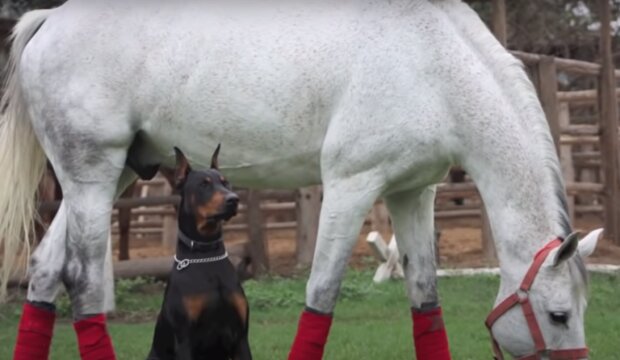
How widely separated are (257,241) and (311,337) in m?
6.08

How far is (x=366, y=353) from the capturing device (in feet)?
20.2

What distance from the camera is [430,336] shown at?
15.5 feet

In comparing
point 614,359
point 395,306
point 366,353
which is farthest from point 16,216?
point 395,306

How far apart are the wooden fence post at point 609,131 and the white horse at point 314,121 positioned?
7.38 m

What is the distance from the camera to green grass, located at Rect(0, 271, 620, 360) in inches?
250

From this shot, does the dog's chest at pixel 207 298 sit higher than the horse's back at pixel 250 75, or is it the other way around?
the horse's back at pixel 250 75

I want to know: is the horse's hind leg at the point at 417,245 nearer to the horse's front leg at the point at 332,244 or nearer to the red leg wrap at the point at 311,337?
the horse's front leg at the point at 332,244

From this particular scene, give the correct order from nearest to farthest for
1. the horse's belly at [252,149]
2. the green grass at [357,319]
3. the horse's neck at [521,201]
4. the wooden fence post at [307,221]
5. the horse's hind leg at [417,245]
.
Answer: the horse's neck at [521,201], the horse's belly at [252,149], the horse's hind leg at [417,245], the green grass at [357,319], the wooden fence post at [307,221]

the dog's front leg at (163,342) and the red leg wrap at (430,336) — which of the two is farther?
the red leg wrap at (430,336)

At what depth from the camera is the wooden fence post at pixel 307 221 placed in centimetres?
1068

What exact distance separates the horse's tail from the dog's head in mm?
1448

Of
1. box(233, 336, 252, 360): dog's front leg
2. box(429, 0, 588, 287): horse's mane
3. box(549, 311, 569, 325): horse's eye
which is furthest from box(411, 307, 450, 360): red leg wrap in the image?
box(233, 336, 252, 360): dog's front leg

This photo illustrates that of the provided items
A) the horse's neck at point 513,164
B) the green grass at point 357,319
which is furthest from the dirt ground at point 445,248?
the horse's neck at point 513,164

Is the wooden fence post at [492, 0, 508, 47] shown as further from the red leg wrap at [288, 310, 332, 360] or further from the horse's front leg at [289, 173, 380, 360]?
the red leg wrap at [288, 310, 332, 360]
